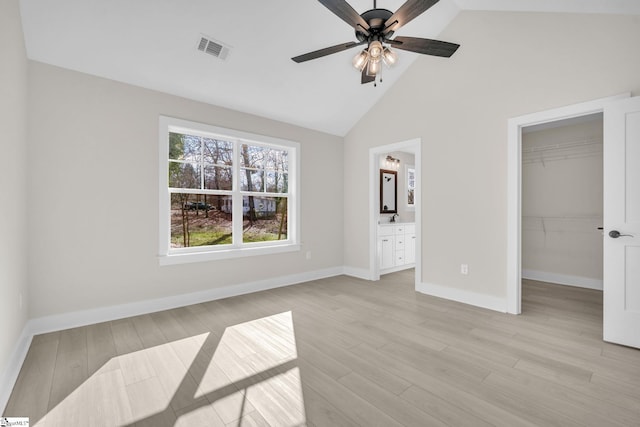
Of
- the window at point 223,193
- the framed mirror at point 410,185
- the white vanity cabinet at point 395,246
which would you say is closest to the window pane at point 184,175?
the window at point 223,193

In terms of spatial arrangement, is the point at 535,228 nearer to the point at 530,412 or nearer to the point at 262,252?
the point at 530,412

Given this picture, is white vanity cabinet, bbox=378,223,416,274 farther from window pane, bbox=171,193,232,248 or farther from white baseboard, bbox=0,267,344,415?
window pane, bbox=171,193,232,248

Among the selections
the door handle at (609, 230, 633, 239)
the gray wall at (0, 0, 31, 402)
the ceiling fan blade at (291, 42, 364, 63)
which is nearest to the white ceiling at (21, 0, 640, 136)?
the gray wall at (0, 0, 31, 402)

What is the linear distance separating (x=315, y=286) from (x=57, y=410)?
310cm

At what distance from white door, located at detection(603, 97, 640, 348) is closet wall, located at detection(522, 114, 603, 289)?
219cm

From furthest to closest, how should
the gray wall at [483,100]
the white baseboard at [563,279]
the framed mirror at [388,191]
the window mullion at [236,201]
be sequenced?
the framed mirror at [388,191], the white baseboard at [563,279], the window mullion at [236,201], the gray wall at [483,100]

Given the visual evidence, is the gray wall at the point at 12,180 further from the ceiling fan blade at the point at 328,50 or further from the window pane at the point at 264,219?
the window pane at the point at 264,219

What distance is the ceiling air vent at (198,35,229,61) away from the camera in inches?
114

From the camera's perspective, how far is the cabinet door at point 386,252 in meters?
4.96

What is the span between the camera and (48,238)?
2670 mm

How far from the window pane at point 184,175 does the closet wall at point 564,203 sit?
16.3 feet

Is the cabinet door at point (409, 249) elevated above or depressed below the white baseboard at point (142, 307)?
above

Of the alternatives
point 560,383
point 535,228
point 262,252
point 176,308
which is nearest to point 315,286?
point 262,252

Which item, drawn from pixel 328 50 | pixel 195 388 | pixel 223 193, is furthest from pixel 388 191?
pixel 195 388
